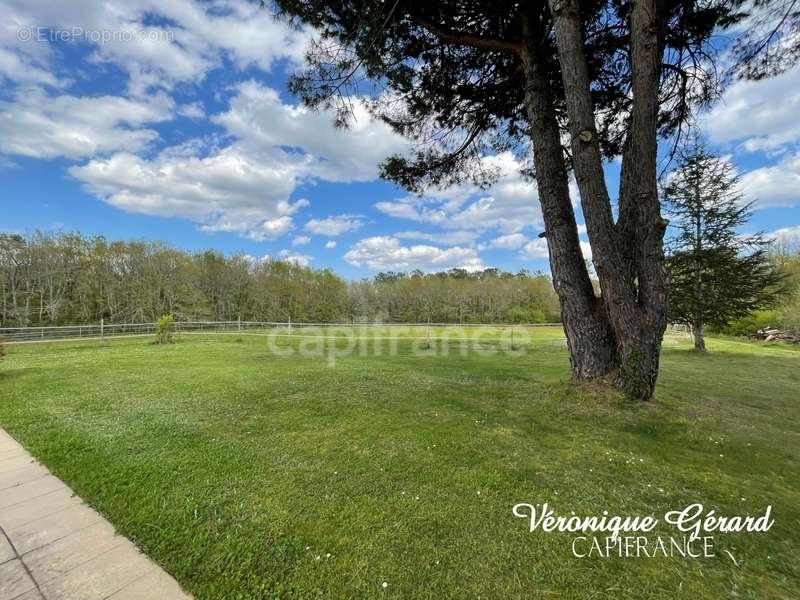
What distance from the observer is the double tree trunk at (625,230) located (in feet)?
11.9

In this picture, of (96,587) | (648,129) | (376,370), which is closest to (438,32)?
(648,129)

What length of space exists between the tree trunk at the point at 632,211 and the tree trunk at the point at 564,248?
0.20 metres

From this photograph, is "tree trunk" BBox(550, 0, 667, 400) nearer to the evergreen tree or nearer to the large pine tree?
the large pine tree

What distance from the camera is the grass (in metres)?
1.46

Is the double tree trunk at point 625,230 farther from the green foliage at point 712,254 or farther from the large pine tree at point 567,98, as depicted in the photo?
the green foliage at point 712,254

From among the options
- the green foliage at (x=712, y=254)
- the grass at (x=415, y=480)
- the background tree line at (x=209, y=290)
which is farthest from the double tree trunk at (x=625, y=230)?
the background tree line at (x=209, y=290)

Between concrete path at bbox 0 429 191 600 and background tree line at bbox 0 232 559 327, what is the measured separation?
29050mm

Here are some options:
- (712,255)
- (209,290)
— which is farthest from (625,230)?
(209,290)

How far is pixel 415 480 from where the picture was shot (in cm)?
224

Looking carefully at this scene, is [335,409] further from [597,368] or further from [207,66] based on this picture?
[207,66]

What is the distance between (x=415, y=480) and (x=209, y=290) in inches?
1315

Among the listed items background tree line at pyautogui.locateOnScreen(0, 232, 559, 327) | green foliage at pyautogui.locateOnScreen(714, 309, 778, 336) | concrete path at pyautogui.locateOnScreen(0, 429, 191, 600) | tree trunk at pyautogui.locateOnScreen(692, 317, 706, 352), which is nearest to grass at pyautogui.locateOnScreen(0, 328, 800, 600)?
concrete path at pyautogui.locateOnScreen(0, 429, 191, 600)

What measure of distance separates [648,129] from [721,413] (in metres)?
3.22

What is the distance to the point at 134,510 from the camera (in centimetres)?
196
